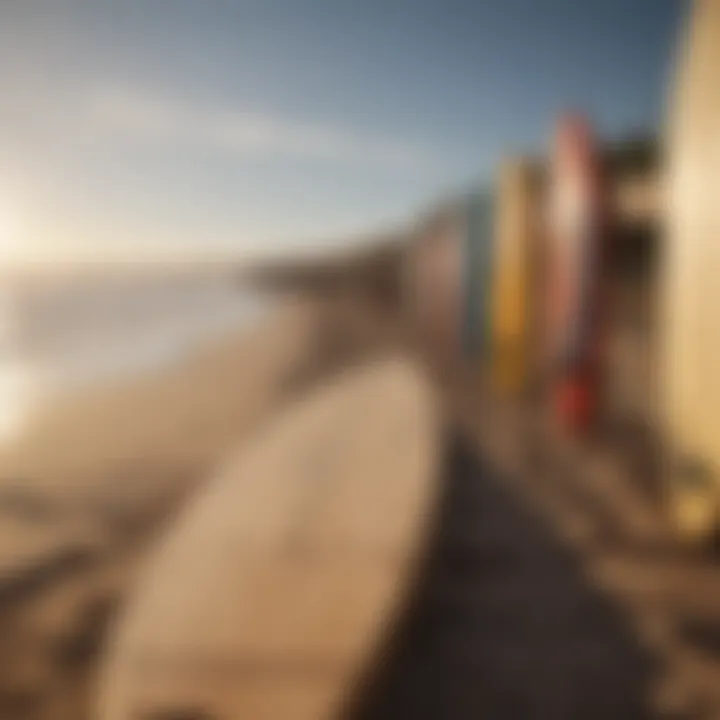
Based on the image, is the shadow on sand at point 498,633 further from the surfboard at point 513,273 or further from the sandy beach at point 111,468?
the sandy beach at point 111,468

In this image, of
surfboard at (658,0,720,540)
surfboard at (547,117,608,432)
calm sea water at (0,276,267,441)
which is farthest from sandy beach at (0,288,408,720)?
surfboard at (658,0,720,540)

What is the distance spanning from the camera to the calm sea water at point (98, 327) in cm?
93

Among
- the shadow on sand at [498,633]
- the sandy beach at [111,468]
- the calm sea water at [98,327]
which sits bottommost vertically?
the shadow on sand at [498,633]

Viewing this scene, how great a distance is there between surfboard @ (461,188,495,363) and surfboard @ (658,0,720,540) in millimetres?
190

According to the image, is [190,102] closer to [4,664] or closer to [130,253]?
[130,253]

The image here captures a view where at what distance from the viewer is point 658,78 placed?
37.8 inches

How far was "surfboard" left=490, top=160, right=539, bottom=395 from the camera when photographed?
954mm

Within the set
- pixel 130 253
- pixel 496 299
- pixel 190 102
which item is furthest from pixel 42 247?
pixel 496 299

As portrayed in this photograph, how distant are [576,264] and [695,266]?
13 centimetres

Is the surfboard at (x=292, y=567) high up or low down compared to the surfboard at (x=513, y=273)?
down

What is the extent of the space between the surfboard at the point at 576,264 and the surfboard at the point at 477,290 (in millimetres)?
67

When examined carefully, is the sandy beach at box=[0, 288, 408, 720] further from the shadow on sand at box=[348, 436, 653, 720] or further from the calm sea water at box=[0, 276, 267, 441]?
the shadow on sand at box=[348, 436, 653, 720]

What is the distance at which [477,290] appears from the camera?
3.23 ft

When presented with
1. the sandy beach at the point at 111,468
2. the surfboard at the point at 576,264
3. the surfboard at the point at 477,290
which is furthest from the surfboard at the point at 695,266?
the sandy beach at the point at 111,468
